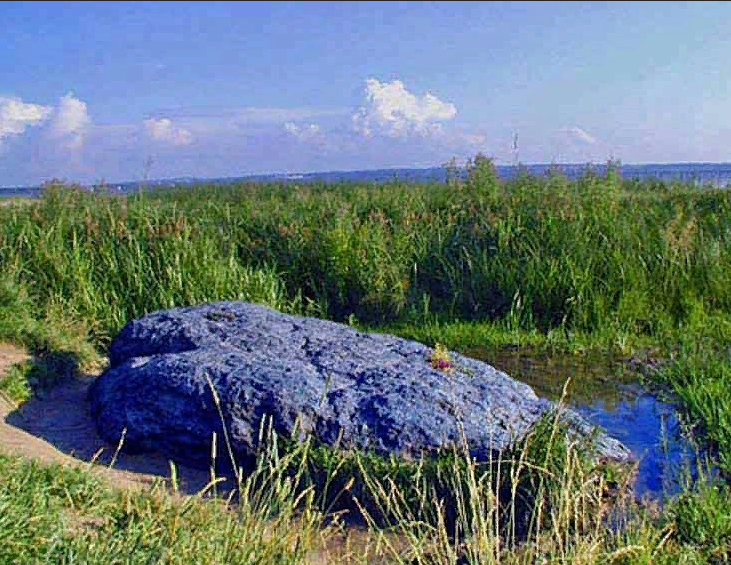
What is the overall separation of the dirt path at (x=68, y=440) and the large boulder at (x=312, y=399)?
11cm

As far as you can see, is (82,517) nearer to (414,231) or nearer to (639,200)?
(414,231)

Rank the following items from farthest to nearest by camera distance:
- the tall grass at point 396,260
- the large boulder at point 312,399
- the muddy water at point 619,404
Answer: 1. the tall grass at point 396,260
2. the muddy water at point 619,404
3. the large boulder at point 312,399

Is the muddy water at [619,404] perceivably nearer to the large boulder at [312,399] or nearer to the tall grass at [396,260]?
the large boulder at [312,399]

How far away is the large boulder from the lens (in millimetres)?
5078

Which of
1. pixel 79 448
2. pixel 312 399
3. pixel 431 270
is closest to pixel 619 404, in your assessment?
pixel 312 399

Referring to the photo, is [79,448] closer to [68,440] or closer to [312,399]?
[68,440]

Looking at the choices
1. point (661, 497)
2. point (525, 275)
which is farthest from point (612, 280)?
point (661, 497)

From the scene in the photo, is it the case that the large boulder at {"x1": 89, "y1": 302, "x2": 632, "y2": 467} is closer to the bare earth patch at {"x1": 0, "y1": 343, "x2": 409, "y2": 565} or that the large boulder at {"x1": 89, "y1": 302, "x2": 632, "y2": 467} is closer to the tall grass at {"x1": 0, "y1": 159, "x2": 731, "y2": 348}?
the bare earth patch at {"x1": 0, "y1": 343, "x2": 409, "y2": 565}

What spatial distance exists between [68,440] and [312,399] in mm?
1662

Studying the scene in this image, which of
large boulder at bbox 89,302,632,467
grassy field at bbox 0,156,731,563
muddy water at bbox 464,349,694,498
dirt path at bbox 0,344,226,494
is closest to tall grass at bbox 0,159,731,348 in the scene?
grassy field at bbox 0,156,731,563

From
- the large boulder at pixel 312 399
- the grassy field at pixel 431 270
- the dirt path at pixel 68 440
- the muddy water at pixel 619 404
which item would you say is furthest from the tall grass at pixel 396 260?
the large boulder at pixel 312 399

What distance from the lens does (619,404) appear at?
21.9ft

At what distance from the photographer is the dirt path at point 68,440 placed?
4895 mm

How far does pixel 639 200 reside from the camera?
38.4 ft
